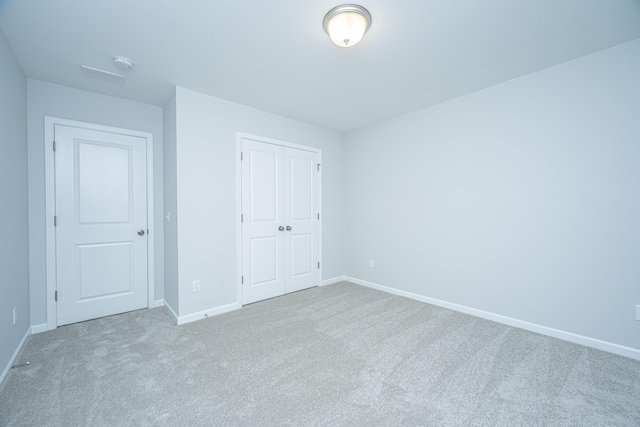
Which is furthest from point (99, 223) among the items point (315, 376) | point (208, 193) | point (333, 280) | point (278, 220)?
point (333, 280)

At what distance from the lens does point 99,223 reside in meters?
2.98

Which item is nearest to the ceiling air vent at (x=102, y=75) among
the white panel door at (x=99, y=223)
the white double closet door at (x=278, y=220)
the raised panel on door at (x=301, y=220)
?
the white panel door at (x=99, y=223)

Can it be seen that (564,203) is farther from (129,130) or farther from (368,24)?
(129,130)

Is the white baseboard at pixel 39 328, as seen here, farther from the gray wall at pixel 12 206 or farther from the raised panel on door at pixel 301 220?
the raised panel on door at pixel 301 220

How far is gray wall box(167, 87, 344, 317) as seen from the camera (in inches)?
113

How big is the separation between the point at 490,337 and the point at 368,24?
287 centimetres

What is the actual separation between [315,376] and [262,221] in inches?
83.1

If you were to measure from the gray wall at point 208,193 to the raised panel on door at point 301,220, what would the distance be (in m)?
0.67

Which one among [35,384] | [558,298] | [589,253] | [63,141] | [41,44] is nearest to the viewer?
[35,384]

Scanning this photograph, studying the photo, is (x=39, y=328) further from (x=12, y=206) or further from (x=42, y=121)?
(x=42, y=121)

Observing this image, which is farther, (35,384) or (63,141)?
(63,141)

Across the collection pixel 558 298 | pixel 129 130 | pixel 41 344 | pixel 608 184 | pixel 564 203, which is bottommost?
pixel 41 344

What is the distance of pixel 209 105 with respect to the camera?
3.05 meters

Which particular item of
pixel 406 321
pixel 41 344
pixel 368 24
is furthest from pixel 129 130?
pixel 406 321
